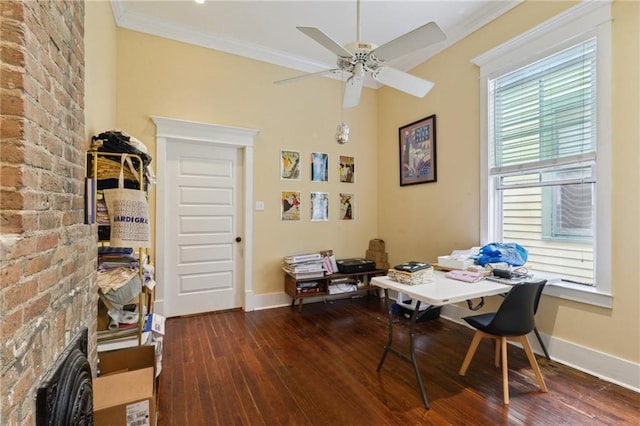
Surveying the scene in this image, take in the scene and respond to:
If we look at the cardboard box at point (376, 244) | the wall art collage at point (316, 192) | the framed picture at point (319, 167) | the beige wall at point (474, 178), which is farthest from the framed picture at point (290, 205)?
the beige wall at point (474, 178)

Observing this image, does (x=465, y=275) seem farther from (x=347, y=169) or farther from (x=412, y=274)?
(x=347, y=169)

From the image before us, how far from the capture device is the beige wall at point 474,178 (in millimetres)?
2131

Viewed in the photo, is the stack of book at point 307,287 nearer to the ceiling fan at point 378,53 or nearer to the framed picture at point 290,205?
the framed picture at point 290,205

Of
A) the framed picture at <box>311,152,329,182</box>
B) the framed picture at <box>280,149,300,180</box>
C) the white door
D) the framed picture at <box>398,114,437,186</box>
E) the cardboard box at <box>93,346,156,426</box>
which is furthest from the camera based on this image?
the framed picture at <box>311,152,329,182</box>

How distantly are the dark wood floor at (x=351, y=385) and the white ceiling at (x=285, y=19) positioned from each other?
327 centimetres

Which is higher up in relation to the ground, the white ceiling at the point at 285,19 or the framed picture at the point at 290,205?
the white ceiling at the point at 285,19

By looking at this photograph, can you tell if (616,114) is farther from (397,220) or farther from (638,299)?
(397,220)

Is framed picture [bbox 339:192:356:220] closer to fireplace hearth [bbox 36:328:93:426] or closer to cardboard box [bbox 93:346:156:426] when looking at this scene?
cardboard box [bbox 93:346:156:426]

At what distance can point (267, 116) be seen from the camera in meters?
3.88

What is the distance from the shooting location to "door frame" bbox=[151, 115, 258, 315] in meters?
3.32

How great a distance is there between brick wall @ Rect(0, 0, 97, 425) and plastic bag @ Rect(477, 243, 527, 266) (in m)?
2.88

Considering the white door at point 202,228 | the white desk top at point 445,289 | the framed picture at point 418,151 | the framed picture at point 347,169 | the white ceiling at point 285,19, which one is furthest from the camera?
the framed picture at point 347,169

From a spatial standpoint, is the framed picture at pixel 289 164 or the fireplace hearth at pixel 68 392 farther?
the framed picture at pixel 289 164

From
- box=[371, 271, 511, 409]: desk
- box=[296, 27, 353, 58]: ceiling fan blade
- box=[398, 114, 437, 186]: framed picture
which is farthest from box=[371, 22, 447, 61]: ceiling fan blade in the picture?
box=[398, 114, 437, 186]: framed picture
